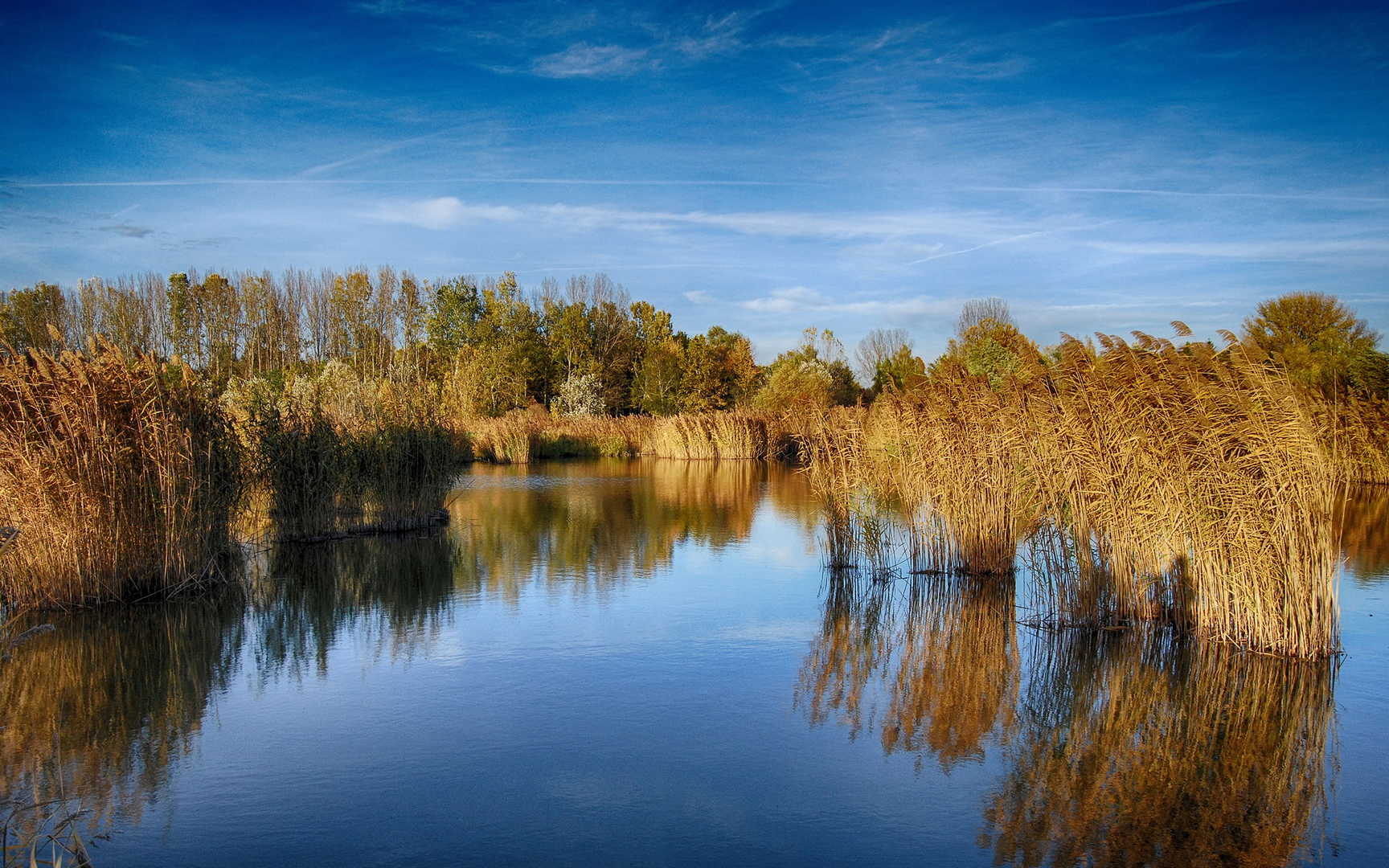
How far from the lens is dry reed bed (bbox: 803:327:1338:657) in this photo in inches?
270

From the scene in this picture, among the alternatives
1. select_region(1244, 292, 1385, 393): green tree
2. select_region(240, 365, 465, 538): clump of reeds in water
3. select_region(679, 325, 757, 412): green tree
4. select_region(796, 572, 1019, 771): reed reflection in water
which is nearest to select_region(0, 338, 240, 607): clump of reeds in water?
select_region(240, 365, 465, 538): clump of reeds in water

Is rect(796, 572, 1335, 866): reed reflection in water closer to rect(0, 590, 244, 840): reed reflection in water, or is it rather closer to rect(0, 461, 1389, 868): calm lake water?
rect(0, 461, 1389, 868): calm lake water

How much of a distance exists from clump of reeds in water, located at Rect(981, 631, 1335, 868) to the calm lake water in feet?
0.07

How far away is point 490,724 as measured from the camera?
19.2ft

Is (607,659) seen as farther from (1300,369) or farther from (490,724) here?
(1300,369)

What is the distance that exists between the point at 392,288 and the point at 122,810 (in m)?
54.8

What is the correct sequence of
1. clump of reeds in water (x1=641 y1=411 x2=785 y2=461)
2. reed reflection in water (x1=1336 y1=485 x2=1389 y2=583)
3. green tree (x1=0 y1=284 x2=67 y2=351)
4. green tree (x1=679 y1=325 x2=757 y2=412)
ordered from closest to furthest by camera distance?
reed reflection in water (x1=1336 y1=485 x2=1389 y2=583) → clump of reeds in water (x1=641 y1=411 x2=785 y2=461) → green tree (x1=0 y1=284 x2=67 y2=351) → green tree (x1=679 y1=325 x2=757 y2=412)

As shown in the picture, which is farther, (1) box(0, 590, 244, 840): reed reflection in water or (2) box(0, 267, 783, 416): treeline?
(2) box(0, 267, 783, 416): treeline

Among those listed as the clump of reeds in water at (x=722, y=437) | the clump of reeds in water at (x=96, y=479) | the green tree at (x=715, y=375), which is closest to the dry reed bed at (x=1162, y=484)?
the clump of reeds in water at (x=96, y=479)

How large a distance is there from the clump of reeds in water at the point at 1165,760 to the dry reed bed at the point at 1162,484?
0.42 metres

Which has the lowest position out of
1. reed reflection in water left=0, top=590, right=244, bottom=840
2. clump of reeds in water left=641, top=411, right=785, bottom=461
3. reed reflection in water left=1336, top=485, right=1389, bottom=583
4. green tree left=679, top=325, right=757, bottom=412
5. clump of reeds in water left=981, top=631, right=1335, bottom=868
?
clump of reeds in water left=981, top=631, right=1335, bottom=868

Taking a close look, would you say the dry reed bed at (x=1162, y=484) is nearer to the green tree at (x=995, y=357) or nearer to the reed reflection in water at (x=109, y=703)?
the green tree at (x=995, y=357)

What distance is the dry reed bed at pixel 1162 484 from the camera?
22.5ft

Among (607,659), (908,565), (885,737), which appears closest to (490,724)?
(607,659)
